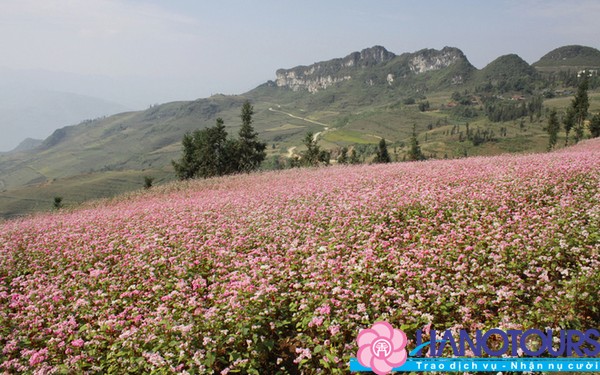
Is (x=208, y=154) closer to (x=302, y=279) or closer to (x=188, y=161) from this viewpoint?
(x=188, y=161)

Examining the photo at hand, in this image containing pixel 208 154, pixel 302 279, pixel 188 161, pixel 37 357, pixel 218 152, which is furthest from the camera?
pixel 188 161

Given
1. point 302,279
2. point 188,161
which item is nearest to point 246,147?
point 188,161

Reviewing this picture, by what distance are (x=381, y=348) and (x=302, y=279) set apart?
2.65m

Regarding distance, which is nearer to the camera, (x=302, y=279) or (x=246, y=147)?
(x=302, y=279)

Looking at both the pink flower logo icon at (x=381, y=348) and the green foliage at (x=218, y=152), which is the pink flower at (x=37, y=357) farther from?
the green foliage at (x=218, y=152)

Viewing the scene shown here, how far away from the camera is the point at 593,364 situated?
4797 mm

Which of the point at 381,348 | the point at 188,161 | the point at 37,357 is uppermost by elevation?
the point at 188,161

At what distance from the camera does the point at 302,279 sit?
25.8 ft

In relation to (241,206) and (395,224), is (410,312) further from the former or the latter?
(241,206)

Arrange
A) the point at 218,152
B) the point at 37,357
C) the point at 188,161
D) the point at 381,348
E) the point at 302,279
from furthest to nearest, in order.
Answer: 1. the point at 188,161
2. the point at 218,152
3. the point at 302,279
4. the point at 37,357
5. the point at 381,348

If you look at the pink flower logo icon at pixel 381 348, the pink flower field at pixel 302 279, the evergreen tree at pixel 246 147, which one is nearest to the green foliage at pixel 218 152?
the evergreen tree at pixel 246 147

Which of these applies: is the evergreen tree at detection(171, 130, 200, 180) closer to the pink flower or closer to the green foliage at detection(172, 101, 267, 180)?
the green foliage at detection(172, 101, 267, 180)

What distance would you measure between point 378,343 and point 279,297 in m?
2.08

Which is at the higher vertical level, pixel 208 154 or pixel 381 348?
pixel 208 154
